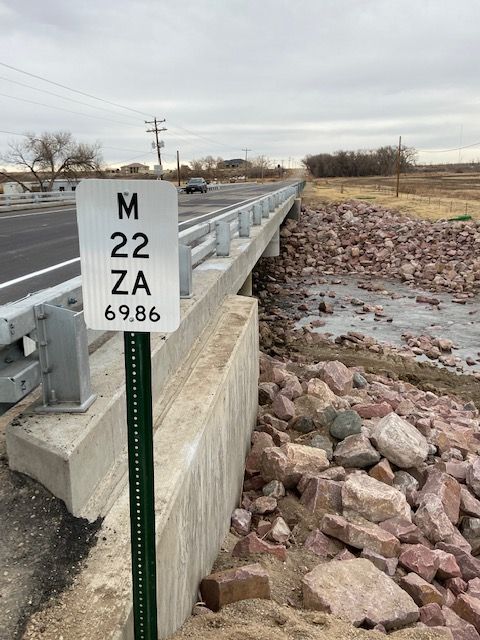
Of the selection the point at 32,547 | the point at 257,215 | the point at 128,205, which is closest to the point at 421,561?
the point at 32,547

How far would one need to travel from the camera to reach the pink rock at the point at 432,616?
155 inches

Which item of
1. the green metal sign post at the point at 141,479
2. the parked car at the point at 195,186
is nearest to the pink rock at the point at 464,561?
the green metal sign post at the point at 141,479

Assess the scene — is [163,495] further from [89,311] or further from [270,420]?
[270,420]

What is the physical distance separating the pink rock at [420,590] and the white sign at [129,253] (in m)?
3.21

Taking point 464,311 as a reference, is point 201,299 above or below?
above

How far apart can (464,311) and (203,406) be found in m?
16.0

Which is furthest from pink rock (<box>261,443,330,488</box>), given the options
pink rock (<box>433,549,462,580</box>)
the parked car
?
the parked car

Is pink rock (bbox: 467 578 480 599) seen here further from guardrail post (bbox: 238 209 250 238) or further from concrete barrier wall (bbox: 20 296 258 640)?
guardrail post (bbox: 238 209 250 238)

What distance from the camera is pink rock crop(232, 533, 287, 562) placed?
4.36m

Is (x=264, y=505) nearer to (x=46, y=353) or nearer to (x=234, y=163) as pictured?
(x=46, y=353)

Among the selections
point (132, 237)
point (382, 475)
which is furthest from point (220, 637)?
point (382, 475)

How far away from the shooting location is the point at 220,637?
9.96ft

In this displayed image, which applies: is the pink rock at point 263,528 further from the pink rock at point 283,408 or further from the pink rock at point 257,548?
the pink rock at point 283,408

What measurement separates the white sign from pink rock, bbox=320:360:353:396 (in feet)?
23.5
